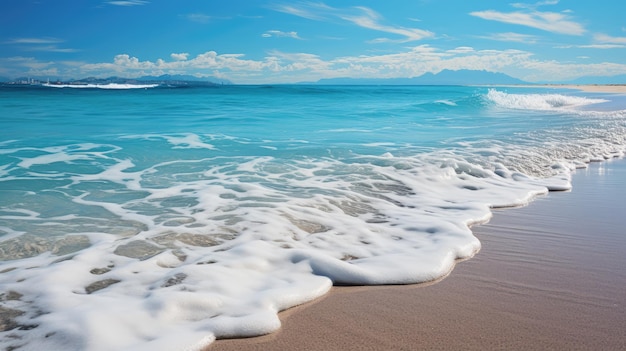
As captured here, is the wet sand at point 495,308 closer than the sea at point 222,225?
Yes

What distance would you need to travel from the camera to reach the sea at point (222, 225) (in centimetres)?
262

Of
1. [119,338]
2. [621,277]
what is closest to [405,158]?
[621,277]

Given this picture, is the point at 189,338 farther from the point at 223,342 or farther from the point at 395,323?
the point at 395,323

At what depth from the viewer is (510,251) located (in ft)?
12.2

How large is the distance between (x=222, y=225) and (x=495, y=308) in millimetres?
2479

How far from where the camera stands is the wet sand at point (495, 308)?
233 centimetres

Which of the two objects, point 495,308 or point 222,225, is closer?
point 495,308

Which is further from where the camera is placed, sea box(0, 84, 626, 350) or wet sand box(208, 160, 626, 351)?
sea box(0, 84, 626, 350)

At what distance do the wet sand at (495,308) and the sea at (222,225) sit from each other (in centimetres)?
16

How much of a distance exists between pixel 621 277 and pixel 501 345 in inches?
55.5

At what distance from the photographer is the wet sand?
2.33m

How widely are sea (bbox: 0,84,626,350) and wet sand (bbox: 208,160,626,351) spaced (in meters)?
0.16

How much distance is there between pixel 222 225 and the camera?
4348mm

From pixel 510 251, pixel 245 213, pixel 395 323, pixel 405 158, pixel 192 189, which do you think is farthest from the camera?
pixel 405 158
